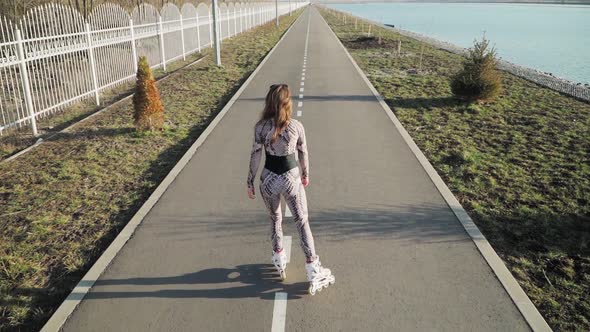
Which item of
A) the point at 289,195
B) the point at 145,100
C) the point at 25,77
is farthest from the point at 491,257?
the point at 25,77

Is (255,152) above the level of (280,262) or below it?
above

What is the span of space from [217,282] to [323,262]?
1197 millimetres

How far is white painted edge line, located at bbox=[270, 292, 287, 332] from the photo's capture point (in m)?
4.15

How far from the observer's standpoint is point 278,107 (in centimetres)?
433

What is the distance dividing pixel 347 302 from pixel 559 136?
322 inches

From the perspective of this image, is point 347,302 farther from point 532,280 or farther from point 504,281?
point 532,280

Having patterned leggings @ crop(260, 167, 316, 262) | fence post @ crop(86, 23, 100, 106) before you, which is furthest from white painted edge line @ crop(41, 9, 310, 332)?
fence post @ crop(86, 23, 100, 106)

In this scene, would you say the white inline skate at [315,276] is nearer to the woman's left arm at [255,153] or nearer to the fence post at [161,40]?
the woman's left arm at [255,153]

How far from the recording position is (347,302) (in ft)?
14.8

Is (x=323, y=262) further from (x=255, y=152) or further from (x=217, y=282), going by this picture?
(x=255, y=152)

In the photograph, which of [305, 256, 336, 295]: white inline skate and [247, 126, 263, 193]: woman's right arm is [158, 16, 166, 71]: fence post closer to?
[247, 126, 263, 193]: woman's right arm

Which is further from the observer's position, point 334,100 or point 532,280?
point 334,100


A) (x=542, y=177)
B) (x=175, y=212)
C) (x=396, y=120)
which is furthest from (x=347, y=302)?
(x=396, y=120)

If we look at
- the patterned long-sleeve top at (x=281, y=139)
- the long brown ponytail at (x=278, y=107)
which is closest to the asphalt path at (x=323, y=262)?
the patterned long-sleeve top at (x=281, y=139)
